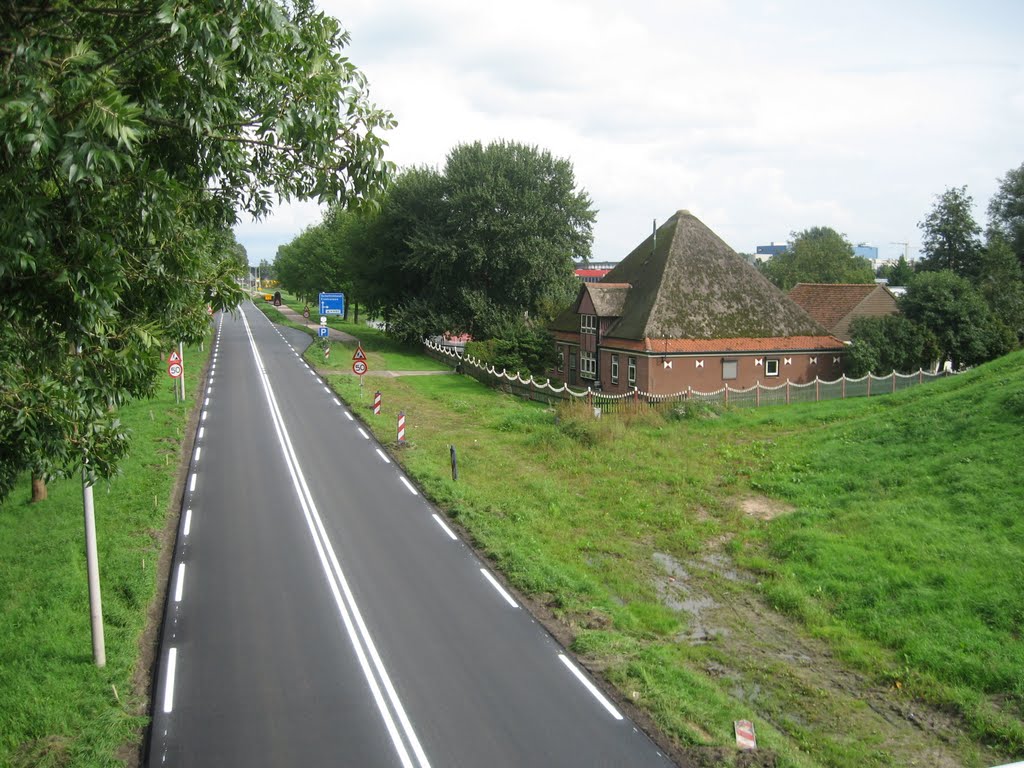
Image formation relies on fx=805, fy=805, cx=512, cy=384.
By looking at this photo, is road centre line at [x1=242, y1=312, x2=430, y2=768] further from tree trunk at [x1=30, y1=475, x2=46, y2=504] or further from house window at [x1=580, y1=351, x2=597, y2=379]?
house window at [x1=580, y1=351, x2=597, y2=379]

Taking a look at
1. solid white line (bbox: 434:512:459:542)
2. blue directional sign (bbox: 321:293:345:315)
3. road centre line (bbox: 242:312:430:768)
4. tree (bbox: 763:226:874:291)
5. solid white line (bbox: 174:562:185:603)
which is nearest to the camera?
road centre line (bbox: 242:312:430:768)

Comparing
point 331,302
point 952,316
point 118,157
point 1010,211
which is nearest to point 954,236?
point 1010,211

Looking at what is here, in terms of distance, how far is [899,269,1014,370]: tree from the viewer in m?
39.5

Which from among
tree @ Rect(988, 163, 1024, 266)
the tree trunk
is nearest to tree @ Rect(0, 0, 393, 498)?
the tree trunk

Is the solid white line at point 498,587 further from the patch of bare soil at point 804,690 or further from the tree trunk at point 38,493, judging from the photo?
the tree trunk at point 38,493

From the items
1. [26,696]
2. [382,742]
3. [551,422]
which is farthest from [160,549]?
[551,422]

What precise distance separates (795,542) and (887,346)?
25383 mm

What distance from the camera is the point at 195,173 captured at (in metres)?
9.80

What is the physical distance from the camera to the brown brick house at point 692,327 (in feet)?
124

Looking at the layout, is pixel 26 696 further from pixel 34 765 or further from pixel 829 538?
pixel 829 538

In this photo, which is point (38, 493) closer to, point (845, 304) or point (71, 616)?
point (71, 616)

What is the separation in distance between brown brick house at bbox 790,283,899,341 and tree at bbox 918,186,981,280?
22636 millimetres

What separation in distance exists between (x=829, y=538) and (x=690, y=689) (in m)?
7.22

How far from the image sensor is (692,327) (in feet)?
127
